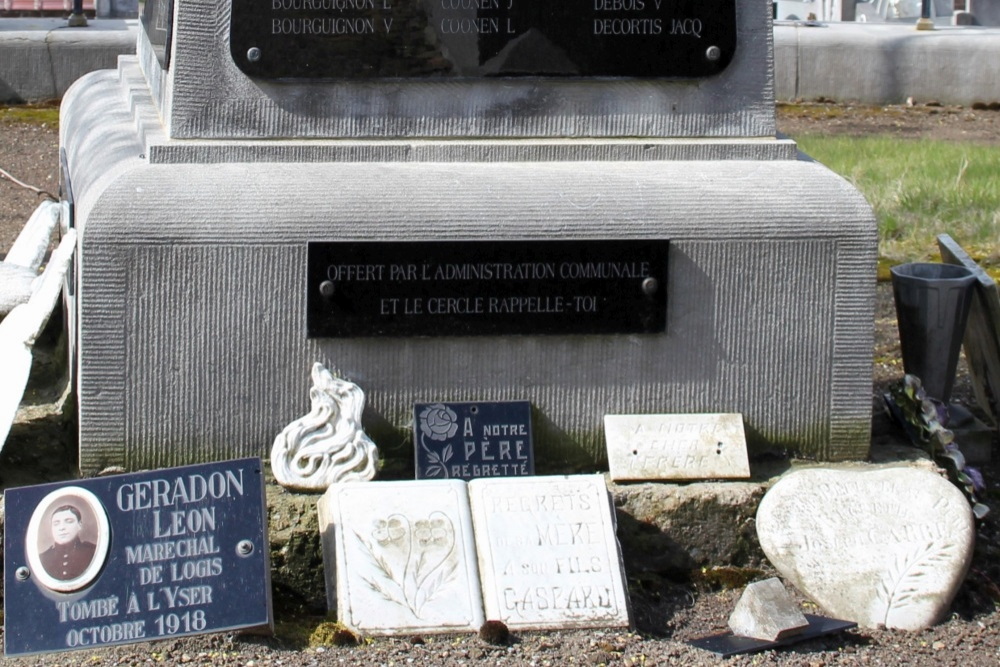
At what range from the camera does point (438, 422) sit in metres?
3.71

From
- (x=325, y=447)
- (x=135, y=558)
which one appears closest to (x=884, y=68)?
(x=325, y=447)

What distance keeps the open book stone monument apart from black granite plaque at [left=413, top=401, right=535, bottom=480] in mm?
48

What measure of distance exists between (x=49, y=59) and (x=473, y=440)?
8.05 m

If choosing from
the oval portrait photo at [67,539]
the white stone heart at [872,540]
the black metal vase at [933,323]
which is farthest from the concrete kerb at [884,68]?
the oval portrait photo at [67,539]

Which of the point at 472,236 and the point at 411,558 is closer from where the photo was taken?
the point at 411,558

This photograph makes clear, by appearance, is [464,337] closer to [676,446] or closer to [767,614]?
[676,446]

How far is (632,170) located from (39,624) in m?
1.86

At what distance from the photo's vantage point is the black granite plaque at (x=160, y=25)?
13.9 feet

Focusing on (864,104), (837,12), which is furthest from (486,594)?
(837,12)

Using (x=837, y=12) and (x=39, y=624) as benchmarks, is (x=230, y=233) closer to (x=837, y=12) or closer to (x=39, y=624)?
(x=39, y=624)

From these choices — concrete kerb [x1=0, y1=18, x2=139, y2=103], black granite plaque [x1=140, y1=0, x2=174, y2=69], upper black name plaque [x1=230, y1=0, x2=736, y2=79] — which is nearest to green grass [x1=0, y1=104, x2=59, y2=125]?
concrete kerb [x1=0, y1=18, x2=139, y2=103]

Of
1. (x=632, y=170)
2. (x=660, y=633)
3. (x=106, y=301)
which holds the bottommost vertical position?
(x=660, y=633)

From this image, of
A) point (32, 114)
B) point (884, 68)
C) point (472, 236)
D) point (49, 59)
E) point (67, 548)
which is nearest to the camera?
point (67, 548)

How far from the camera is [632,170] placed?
3.86 m
